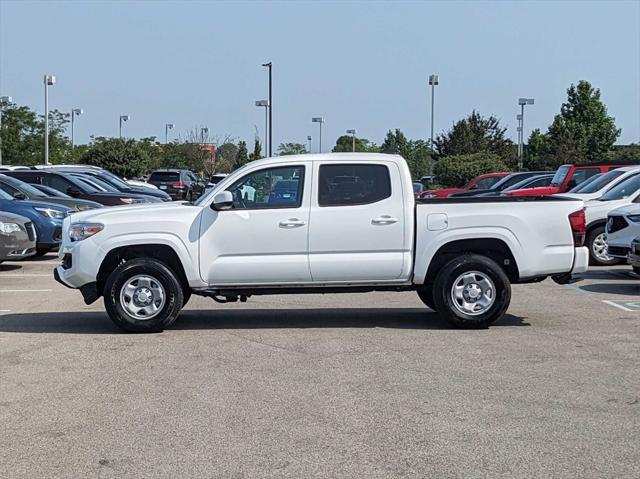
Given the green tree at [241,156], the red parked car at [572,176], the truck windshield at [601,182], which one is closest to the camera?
the truck windshield at [601,182]

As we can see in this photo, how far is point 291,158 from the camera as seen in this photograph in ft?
35.3

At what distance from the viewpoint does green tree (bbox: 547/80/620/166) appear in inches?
2240

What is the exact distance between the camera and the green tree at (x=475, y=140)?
57625mm

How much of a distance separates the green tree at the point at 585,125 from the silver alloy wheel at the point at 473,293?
4632cm

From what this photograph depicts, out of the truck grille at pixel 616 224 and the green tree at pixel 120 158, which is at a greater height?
the green tree at pixel 120 158

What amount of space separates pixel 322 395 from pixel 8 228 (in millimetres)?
10463

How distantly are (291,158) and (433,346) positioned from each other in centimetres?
270

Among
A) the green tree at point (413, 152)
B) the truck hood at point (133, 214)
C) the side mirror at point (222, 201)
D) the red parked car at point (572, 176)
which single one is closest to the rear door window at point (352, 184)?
the side mirror at point (222, 201)

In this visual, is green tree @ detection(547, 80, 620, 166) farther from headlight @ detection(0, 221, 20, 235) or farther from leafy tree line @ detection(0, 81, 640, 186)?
headlight @ detection(0, 221, 20, 235)

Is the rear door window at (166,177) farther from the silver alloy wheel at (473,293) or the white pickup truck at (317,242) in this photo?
the silver alloy wheel at (473,293)

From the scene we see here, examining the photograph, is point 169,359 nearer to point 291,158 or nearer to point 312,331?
point 312,331

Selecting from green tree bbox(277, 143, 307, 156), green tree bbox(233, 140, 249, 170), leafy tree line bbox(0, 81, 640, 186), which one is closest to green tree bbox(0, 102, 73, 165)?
leafy tree line bbox(0, 81, 640, 186)

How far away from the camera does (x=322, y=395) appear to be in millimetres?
7574

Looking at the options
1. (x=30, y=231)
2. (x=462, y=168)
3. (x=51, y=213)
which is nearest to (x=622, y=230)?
(x=30, y=231)
